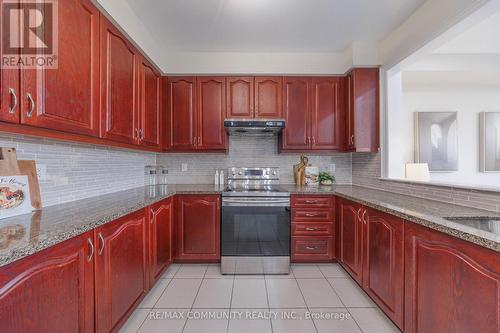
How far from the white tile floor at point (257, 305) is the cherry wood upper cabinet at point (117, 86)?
Result: 1.36 metres

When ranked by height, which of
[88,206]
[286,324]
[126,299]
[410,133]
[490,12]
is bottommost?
[286,324]

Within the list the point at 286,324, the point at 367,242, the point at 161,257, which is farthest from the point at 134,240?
the point at 367,242

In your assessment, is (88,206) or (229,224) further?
(229,224)

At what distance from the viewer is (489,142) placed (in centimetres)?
354

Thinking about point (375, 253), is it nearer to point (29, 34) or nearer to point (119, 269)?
point (119, 269)

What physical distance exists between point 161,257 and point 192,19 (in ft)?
7.25

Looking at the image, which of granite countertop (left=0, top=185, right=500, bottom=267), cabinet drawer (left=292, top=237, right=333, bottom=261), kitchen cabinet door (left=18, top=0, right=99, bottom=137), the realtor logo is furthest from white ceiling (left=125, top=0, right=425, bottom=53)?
cabinet drawer (left=292, top=237, right=333, bottom=261)

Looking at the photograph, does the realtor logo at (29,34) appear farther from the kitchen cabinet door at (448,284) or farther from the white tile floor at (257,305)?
the kitchen cabinet door at (448,284)

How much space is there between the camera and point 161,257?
2.26m

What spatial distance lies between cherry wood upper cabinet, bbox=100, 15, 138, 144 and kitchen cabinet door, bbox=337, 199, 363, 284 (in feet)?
6.82

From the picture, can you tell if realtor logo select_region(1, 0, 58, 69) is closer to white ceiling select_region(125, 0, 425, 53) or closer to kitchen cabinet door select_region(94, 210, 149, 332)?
kitchen cabinet door select_region(94, 210, 149, 332)

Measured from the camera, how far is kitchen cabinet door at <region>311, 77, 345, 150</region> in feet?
9.77

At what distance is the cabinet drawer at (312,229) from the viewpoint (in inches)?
104

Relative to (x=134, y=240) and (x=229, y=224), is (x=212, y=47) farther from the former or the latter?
(x=134, y=240)
